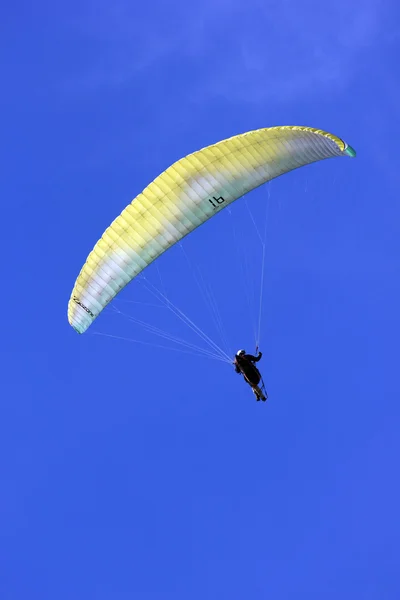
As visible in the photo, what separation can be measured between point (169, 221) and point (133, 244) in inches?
59.7

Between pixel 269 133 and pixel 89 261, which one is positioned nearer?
pixel 269 133

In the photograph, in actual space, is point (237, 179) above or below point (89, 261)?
above

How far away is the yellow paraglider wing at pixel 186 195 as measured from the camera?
102ft

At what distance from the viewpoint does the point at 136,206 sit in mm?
31922

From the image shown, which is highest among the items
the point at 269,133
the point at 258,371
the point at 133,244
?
the point at 269,133

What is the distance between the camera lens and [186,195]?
32094 millimetres

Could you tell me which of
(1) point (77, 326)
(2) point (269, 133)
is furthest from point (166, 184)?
(1) point (77, 326)

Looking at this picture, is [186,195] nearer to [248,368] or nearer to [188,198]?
[188,198]

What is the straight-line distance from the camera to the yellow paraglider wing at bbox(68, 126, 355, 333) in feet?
102

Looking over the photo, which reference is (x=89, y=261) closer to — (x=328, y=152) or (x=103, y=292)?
(x=103, y=292)

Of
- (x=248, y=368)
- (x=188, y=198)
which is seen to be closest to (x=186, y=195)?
(x=188, y=198)

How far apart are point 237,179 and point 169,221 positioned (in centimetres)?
276

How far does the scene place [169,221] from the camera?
32.6 meters

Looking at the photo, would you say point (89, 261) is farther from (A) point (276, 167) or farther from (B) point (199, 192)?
(A) point (276, 167)
